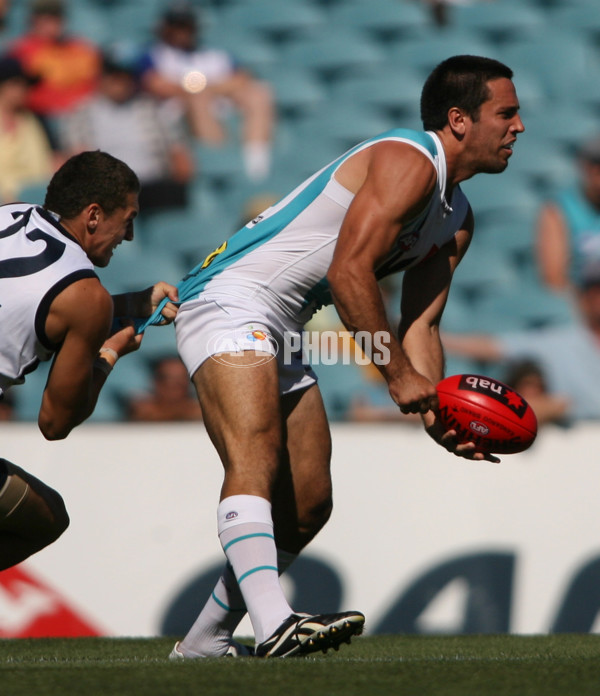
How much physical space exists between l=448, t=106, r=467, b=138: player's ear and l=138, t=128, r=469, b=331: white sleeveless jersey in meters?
0.09

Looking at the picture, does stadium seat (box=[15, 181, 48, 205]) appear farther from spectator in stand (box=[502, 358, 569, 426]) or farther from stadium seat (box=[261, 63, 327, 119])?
spectator in stand (box=[502, 358, 569, 426])

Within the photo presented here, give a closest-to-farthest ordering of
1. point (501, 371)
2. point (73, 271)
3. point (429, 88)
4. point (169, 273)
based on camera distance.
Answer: point (73, 271)
point (429, 88)
point (501, 371)
point (169, 273)

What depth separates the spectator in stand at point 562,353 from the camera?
7.14 m

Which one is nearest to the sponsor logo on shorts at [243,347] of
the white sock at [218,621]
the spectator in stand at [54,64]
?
the white sock at [218,621]

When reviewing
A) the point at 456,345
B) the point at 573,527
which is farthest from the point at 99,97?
the point at 573,527

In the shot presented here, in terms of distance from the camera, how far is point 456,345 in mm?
7430

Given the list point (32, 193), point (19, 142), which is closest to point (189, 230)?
point (32, 193)

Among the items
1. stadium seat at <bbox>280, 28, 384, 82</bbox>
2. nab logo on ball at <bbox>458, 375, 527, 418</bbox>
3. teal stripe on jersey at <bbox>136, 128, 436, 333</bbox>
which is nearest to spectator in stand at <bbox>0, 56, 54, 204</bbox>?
stadium seat at <bbox>280, 28, 384, 82</bbox>

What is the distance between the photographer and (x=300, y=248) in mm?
4066

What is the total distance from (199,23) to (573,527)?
5.70m

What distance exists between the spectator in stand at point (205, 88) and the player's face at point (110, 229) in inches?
193

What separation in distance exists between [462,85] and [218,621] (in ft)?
7.15

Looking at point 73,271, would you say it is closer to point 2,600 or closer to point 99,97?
point 2,600

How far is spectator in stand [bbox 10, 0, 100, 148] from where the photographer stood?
29.0 ft
